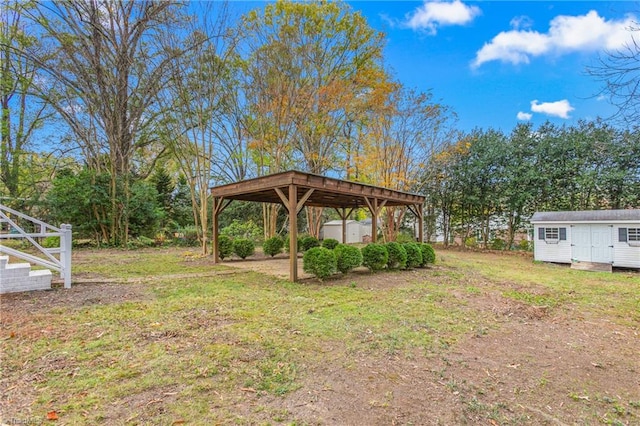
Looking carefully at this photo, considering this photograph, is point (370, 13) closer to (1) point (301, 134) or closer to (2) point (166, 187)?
(1) point (301, 134)

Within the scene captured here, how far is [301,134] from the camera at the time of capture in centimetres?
1256

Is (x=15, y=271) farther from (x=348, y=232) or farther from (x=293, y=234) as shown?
(x=348, y=232)

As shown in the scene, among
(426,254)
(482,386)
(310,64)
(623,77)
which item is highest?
(310,64)

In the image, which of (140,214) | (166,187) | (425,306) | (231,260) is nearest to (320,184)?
(425,306)

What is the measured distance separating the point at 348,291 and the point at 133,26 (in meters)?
12.4

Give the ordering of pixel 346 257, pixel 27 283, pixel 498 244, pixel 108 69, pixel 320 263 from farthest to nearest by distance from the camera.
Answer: pixel 498 244
pixel 108 69
pixel 346 257
pixel 320 263
pixel 27 283

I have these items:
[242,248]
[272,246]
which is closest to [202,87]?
[242,248]

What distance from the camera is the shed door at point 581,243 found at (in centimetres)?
978

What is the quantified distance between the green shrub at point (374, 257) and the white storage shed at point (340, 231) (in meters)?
10.0

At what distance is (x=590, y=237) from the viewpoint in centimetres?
972

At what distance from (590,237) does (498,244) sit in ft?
13.9

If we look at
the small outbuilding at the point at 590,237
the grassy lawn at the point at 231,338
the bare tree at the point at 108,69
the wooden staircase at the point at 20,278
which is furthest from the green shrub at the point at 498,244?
the wooden staircase at the point at 20,278

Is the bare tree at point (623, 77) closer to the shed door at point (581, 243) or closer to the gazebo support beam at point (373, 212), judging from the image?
the gazebo support beam at point (373, 212)

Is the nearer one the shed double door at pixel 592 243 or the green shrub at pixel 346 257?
the green shrub at pixel 346 257
